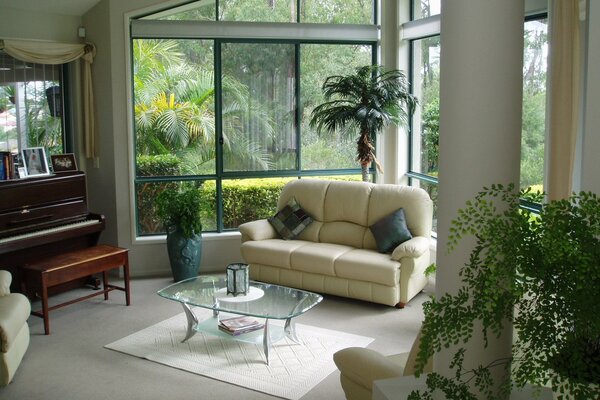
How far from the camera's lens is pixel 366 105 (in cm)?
689

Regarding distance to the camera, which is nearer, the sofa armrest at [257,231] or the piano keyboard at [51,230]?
the piano keyboard at [51,230]

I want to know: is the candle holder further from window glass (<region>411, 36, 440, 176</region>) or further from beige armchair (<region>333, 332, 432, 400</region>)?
window glass (<region>411, 36, 440, 176</region>)

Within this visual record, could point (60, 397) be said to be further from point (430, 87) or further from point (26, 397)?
point (430, 87)

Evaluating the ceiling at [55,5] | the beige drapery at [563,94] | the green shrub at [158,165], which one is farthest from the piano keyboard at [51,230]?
the beige drapery at [563,94]

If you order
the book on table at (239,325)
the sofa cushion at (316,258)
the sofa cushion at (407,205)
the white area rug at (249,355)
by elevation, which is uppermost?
the sofa cushion at (407,205)

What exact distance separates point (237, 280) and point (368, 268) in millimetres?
1337

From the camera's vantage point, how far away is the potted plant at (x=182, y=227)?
6.68 meters

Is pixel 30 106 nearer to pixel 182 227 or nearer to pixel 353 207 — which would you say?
pixel 182 227

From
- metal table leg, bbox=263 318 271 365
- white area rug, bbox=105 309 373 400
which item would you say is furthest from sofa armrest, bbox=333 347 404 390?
metal table leg, bbox=263 318 271 365

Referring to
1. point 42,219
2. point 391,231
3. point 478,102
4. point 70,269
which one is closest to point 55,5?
point 42,219

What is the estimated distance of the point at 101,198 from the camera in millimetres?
7266

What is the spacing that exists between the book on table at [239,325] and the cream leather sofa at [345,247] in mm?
1161

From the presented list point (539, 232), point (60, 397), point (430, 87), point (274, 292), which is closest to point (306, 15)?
point (430, 87)

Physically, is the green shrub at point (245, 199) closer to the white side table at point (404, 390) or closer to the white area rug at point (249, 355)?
the white area rug at point (249, 355)
